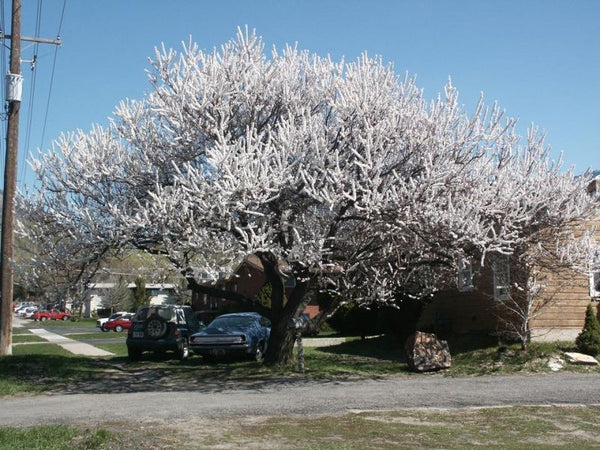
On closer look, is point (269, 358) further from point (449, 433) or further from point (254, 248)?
point (449, 433)

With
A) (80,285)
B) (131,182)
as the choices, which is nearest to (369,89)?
(131,182)

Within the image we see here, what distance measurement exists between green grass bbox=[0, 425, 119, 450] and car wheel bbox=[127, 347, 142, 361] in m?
11.2

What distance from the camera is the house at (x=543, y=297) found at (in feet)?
53.1

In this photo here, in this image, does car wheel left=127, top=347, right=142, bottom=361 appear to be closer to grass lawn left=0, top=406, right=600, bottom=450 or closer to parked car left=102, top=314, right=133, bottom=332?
grass lawn left=0, top=406, right=600, bottom=450

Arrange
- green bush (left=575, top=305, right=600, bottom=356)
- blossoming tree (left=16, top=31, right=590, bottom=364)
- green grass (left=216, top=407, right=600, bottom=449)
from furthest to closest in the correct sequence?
green bush (left=575, top=305, right=600, bottom=356) < blossoming tree (left=16, top=31, right=590, bottom=364) < green grass (left=216, top=407, right=600, bottom=449)

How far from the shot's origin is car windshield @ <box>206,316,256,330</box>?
19.3 metres

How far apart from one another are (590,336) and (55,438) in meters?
12.3

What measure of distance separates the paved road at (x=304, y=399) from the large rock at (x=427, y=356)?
1330mm

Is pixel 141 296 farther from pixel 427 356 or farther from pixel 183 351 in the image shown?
pixel 427 356

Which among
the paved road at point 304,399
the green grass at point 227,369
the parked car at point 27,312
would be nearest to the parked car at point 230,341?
the green grass at point 227,369

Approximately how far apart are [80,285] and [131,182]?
10.1 feet

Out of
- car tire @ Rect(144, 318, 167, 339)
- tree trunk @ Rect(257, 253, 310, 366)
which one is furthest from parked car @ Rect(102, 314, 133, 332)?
tree trunk @ Rect(257, 253, 310, 366)

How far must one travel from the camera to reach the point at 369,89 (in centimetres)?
1395

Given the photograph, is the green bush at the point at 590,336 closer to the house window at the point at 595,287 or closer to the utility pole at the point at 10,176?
the house window at the point at 595,287
